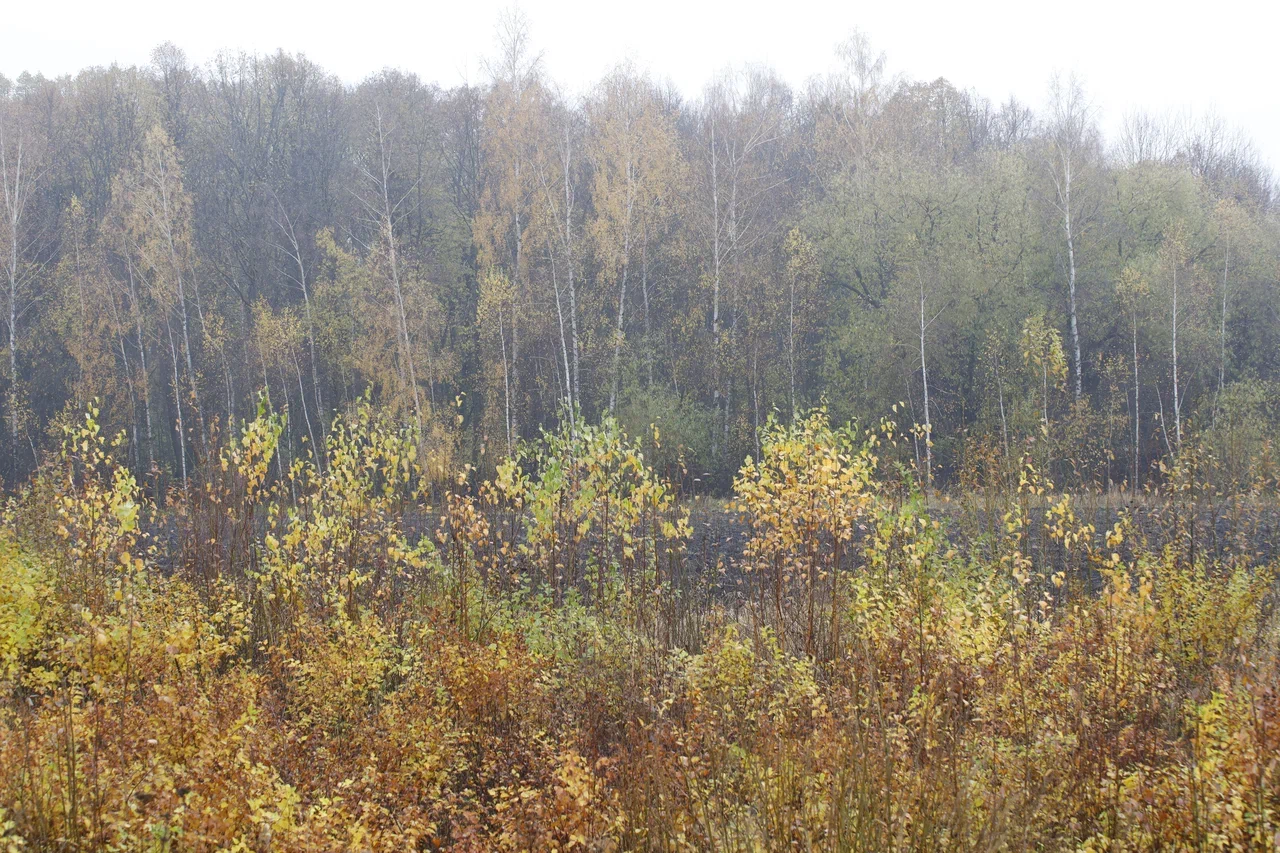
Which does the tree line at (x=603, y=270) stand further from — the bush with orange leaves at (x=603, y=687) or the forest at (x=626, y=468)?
the bush with orange leaves at (x=603, y=687)

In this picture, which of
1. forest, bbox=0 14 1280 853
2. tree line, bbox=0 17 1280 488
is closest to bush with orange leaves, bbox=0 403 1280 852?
forest, bbox=0 14 1280 853

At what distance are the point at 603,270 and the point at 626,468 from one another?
1674cm

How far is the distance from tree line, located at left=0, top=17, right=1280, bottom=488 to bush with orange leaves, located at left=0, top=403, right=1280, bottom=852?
38.9ft

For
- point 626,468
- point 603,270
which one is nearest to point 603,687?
point 626,468

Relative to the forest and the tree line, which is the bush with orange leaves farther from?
the tree line

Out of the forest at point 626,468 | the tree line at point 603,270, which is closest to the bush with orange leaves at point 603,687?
the forest at point 626,468

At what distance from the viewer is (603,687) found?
19.4 ft

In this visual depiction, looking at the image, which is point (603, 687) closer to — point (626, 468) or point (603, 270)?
point (626, 468)

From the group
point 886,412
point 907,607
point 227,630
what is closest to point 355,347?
point 886,412

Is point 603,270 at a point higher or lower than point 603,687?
higher

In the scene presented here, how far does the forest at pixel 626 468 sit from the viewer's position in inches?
157

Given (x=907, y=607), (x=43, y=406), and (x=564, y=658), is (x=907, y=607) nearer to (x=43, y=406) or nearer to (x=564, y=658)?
(x=564, y=658)

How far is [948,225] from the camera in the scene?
75.3 ft

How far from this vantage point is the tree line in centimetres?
2255
